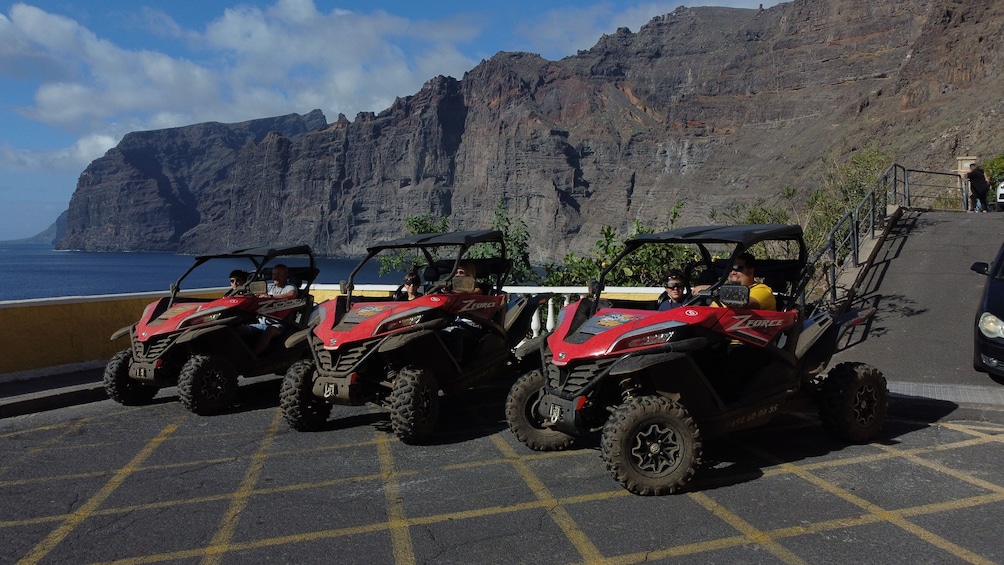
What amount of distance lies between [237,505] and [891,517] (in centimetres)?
440

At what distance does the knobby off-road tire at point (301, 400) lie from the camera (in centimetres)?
711

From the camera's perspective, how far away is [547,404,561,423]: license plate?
555cm

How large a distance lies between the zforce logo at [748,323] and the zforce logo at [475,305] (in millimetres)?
2861

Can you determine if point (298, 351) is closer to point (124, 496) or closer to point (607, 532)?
point (124, 496)

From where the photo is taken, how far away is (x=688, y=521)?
4828 millimetres

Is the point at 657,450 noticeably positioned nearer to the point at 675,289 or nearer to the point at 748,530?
the point at 748,530

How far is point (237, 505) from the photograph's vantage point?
17.6 ft

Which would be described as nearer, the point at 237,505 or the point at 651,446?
the point at 651,446

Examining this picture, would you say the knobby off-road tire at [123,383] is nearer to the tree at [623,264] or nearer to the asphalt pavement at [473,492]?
the asphalt pavement at [473,492]

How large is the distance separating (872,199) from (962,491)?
31.3 feet

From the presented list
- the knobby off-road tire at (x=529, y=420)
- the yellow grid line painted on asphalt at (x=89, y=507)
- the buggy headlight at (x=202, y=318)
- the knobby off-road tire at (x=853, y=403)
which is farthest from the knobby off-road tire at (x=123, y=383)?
the knobby off-road tire at (x=853, y=403)

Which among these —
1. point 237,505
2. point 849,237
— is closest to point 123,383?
point 237,505

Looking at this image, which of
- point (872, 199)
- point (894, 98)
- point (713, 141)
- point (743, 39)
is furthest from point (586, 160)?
point (872, 199)

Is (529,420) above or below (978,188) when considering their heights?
below
